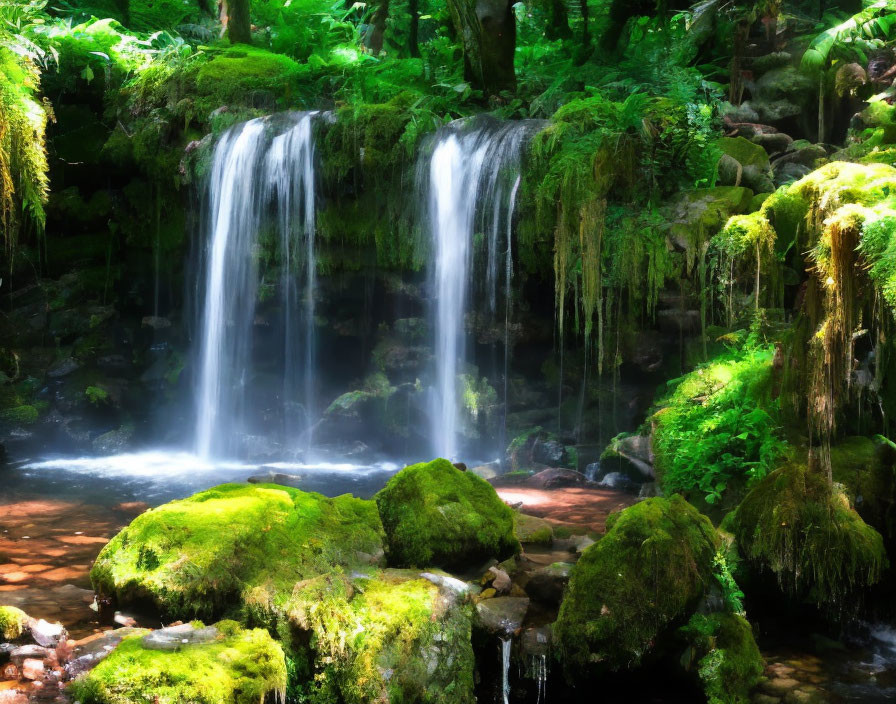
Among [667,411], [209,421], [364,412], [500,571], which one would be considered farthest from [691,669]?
[209,421]

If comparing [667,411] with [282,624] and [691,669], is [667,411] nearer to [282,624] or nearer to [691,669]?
[691,669]

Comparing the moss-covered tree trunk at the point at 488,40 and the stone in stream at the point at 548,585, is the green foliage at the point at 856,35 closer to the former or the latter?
the moss-covered tree trunk at the point at 488,40

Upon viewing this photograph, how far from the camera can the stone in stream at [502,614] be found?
191 inches

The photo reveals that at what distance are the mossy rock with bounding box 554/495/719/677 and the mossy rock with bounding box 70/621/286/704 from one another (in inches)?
67.3

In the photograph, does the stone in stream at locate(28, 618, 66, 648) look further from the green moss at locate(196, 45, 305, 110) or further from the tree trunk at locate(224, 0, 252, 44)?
the tree trunk at locate(224, 0, 252, 44)

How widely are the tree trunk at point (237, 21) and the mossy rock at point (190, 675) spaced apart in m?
13.1

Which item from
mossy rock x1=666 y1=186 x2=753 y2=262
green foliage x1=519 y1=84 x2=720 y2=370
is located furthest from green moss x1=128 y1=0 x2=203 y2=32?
mossy rock x1=666 y1=186 x2=753 y2=262

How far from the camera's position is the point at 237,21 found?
48.7ft

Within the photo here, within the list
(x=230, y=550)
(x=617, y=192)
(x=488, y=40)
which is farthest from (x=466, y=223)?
(x=230, y=550)

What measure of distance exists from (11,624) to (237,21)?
12.8 meters

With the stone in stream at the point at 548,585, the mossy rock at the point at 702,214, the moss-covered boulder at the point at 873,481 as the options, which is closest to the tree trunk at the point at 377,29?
the mossy rock at the point at 702,214

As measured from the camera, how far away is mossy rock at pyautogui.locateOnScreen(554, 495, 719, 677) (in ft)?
15.4

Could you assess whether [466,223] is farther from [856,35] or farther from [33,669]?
[33,669]

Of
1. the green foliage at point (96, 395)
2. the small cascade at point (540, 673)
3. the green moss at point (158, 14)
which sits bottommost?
the small cascade at point (540, 673)
